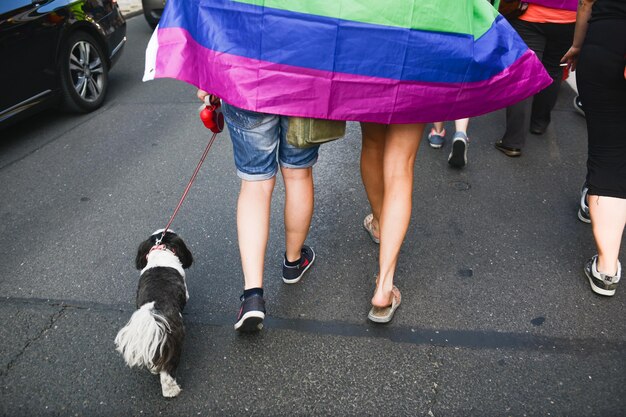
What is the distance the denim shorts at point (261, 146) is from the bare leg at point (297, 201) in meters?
0.05

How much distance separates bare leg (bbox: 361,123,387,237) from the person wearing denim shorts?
410 mm

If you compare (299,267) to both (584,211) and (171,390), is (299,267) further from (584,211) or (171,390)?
(584,211)

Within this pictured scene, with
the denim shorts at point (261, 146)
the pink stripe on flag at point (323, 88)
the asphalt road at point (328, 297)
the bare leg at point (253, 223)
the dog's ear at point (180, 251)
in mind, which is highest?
the pink stripe on flag at point (323, 88)

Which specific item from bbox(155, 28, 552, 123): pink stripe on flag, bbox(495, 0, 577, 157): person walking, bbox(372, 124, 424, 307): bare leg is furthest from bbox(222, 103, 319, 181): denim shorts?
bbox(495, 0, 577, 157): person walking

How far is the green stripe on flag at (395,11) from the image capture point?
71.8 inches

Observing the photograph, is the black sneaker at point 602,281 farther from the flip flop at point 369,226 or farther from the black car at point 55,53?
the black car at point 55,53

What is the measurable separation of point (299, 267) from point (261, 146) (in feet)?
3.08

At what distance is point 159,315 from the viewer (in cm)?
208

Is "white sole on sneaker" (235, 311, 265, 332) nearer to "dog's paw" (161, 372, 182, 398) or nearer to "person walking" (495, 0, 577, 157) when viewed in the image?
"dog's paw" (161, 372, 182, 398)

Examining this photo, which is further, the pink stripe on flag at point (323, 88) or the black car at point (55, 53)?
the black car at point (55, 53)

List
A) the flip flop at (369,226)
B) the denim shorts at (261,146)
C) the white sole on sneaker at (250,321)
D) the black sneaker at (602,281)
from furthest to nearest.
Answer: the flip flop at (369,226) → the black sneaker at (602,281) → the white sole on sneaker at (250,321) → the denim shorts at (261,146)


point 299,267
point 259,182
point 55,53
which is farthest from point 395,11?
point 55,53

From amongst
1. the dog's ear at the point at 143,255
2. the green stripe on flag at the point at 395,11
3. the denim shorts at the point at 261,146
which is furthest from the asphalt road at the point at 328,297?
the green stripe on flag at the point at 395,11

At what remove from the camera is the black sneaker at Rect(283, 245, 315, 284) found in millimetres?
2918
